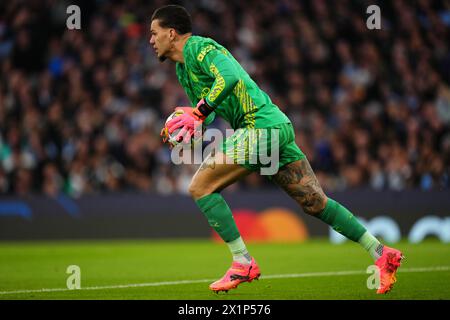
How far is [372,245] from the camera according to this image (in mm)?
7348

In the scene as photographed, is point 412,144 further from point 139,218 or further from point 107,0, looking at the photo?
point 107,0

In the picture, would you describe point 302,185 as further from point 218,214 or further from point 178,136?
point 178,136

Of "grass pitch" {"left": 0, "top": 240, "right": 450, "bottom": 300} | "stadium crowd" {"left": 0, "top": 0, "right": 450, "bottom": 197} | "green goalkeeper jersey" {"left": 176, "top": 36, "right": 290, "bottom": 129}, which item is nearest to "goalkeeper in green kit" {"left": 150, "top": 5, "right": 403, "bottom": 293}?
"green goalkeeper jersey" {"left": 176, "top": 36, "right": 290, "bottom": 129}

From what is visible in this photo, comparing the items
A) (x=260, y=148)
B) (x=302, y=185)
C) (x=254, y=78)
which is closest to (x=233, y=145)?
(x=260, y=148)

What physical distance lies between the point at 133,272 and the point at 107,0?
11333 mm

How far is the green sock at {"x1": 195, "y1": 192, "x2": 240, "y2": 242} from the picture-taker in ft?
23.5

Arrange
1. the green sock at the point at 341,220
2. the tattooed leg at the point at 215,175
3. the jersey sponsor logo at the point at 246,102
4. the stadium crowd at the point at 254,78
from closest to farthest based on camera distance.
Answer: the tattooed leg at the point at 215,175, the jersey sponsor logo at the point at 246,102, the green sock at the point at 341,220, the stadium crowd at the point at 254,78

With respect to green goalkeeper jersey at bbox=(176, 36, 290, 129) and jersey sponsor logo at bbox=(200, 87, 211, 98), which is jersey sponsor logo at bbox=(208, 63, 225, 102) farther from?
jersey sponsor logo at bbox=(200, 87, 211, 98)

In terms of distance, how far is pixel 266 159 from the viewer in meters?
7.16

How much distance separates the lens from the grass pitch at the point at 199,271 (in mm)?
7406

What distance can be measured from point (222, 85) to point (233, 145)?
0.56 meters

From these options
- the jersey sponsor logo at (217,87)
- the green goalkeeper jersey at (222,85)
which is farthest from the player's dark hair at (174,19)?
the jersey sponsor logo at (217,87)

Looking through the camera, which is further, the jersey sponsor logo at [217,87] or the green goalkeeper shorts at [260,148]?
the green goalkeeper shorts at [260,148]

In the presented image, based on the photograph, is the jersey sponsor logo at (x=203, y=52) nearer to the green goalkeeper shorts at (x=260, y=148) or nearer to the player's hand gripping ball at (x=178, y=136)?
the player's hand gripping ball at (x=178, y=136)
